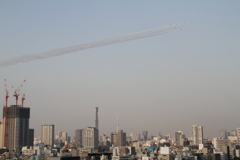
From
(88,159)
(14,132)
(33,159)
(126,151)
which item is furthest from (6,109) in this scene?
(88,159)

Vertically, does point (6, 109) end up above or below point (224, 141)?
above

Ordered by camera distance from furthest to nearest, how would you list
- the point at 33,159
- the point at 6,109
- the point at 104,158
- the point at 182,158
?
the point at 6,109 < the point at 33,159 < the point at 182,158 < the point at 104,158

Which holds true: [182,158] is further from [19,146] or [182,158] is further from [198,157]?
[19,146]

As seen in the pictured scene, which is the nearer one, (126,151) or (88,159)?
(88,159)

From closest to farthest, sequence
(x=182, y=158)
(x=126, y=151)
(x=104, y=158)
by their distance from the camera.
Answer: (x=104, y=158) < (x=182, y=158) < (x=126, y=151)

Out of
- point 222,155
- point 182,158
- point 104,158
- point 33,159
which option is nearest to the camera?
point 104,158

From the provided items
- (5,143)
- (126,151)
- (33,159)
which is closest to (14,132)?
(5,143)

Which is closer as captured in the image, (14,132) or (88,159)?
(88,159)

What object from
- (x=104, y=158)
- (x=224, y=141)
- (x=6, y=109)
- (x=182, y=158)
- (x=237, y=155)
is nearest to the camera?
(x=104, y=158)

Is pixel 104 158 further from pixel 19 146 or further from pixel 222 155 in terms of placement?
pixel 19 146
